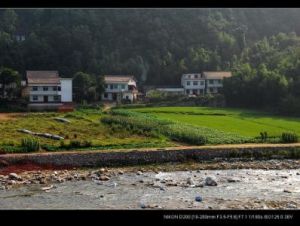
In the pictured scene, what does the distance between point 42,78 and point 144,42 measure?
21969 millimetres

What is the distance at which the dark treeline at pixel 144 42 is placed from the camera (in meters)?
58.1

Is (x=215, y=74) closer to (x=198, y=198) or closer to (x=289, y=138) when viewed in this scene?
(x=289, y=138)

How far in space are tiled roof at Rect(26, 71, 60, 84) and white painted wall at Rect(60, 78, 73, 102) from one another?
0.58 metres

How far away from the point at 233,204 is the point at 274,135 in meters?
13.6

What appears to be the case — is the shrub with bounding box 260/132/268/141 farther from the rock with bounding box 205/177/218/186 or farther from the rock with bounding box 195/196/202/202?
the rock with bounding box 195/196/202/202

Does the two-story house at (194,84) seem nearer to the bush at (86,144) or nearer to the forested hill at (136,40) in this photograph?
the forested hill at (136,40)

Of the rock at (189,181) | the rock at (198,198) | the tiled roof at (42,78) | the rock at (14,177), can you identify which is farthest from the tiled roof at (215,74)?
the rock at (198,198)

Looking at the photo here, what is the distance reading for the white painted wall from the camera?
45.0m

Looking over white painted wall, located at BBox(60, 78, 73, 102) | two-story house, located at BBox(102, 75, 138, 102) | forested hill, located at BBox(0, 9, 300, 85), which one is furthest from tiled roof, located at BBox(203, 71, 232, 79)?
white painted wall, located at BBox(60, 78, 73, 102)

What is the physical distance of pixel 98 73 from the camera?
57.2m

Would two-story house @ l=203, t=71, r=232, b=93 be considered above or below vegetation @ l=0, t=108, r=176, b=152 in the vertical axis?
above

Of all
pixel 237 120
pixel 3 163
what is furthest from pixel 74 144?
pixel 237 120
